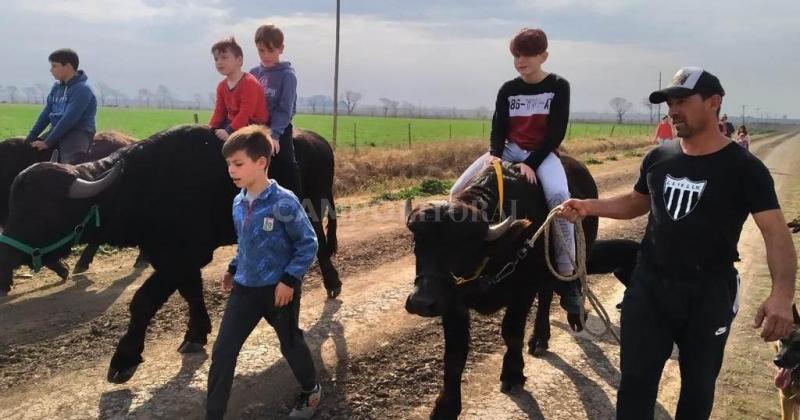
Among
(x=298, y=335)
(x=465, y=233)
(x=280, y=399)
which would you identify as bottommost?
(x=280, y=399)

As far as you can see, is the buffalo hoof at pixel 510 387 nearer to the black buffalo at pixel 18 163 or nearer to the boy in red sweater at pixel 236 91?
the boy in red sweater at pixel 236 91

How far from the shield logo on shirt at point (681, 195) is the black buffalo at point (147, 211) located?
3.74m

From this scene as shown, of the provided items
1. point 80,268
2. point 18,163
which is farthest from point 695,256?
point 18,163

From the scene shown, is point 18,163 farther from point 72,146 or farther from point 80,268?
point 80,268

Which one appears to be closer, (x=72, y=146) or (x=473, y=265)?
(x=473, y=265)

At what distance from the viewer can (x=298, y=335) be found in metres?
4.00

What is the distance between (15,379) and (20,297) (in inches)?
92.5

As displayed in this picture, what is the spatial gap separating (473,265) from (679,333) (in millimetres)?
1231

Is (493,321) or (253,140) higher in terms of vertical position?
(253,140)

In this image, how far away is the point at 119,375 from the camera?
4.40m

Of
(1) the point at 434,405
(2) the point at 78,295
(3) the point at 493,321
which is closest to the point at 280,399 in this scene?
(1) the point at 434,405

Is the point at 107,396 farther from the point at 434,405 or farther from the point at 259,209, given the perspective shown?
the point at 434,405

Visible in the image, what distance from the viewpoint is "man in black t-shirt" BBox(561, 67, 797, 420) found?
111 inches

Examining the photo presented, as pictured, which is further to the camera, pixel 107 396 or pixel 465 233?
pixel 107 396
